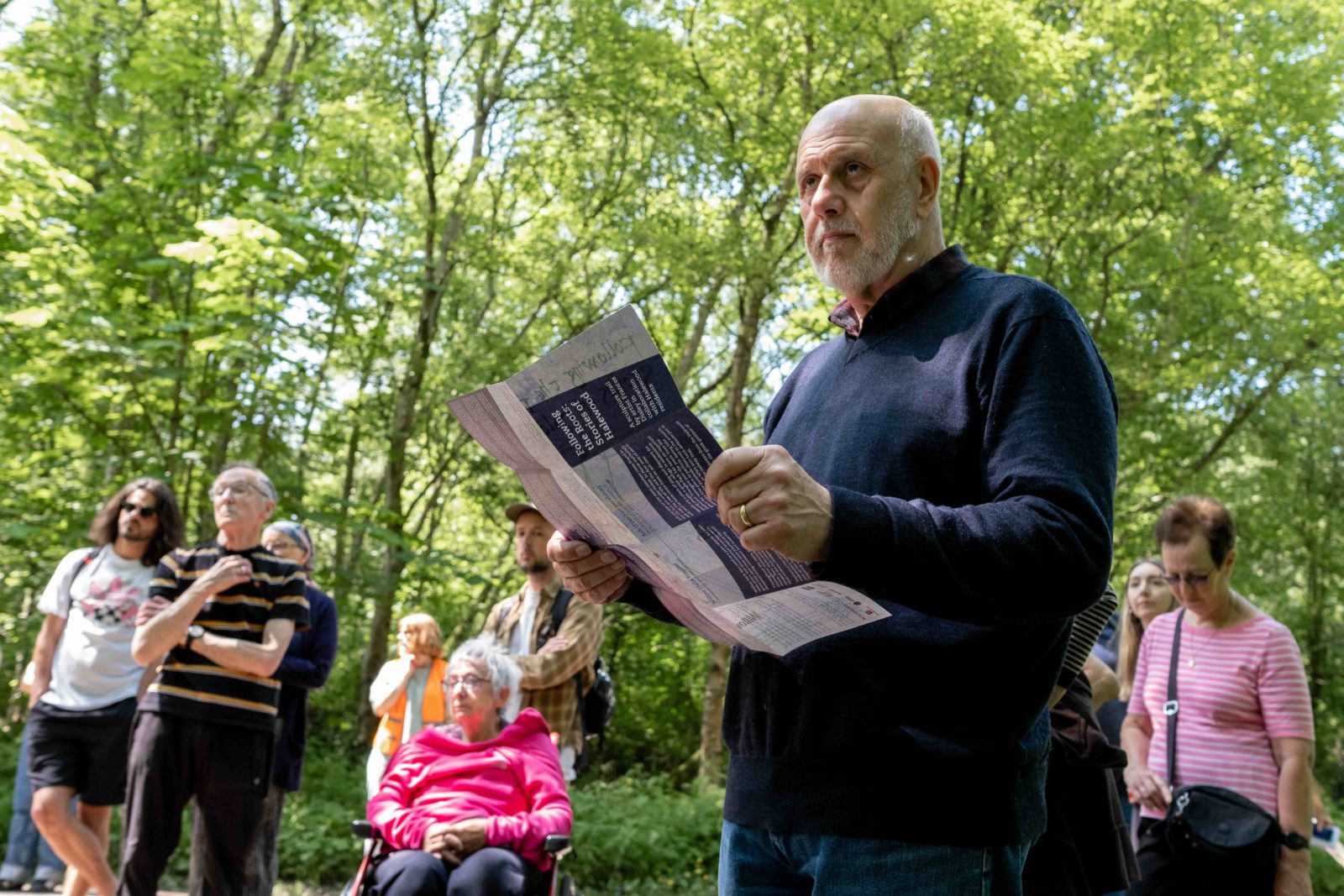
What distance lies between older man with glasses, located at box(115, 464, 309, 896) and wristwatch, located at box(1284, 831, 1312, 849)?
390 centimetres

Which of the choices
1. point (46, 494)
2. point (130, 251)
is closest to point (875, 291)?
point (130, 251)

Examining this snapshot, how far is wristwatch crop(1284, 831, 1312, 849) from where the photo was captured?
4.07m

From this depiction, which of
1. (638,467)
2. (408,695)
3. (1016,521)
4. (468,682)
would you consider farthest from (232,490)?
(1016,521)

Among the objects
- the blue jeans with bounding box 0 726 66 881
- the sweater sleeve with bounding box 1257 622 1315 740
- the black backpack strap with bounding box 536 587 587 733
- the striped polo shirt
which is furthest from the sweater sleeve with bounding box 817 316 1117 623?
the blue jeans with bounding box 0 726 66 881

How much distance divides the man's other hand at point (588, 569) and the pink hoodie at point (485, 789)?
3.22 m

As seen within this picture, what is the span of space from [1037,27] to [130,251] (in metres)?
7.75

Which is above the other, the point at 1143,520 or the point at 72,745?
the point at 1143,520

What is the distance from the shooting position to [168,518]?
6.19 meters

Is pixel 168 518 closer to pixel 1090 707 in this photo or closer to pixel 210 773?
pixel 210 773

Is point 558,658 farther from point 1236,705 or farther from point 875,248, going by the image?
point 875,248

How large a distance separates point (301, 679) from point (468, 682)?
1.27 meters

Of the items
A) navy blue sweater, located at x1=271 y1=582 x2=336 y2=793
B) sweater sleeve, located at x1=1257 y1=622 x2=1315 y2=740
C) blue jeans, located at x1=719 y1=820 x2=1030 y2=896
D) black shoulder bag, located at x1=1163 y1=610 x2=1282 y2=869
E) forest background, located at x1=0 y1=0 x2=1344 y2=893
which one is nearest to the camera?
blue jeans, located at x1=719 y1=820 x2=1030 y2=896

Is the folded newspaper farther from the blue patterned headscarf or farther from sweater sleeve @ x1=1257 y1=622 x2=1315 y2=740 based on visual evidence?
the blue patterned headscarf

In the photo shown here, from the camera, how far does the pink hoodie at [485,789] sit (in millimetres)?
5012
